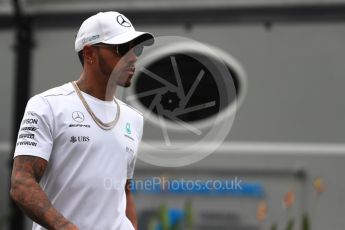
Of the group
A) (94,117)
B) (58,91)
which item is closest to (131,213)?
(94,117)

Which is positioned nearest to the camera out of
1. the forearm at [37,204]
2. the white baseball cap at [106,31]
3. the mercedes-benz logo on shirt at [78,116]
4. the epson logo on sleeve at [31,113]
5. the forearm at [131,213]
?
the forearm at [37,204]

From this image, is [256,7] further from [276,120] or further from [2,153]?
[2,153]

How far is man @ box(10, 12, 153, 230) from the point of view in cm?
251

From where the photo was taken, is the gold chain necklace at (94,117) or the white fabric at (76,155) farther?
the gold chain necklace at (94,117)

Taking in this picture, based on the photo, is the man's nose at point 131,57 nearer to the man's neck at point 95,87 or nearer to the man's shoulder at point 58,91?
the man's neck at point 95,87

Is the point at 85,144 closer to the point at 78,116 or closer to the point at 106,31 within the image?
the point at 78,116

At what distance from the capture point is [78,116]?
2.67 m

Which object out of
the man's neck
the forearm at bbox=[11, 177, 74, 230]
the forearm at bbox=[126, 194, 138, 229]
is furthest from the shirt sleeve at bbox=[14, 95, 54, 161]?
the forearm at bbox=[126, 194, 138, 229]

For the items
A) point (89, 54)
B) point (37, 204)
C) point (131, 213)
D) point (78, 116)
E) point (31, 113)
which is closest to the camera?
point (37, 204)

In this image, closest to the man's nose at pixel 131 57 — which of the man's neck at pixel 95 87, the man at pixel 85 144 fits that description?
the man at pixel 85 144

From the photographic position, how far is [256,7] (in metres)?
6.35

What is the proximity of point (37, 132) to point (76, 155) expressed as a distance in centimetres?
17

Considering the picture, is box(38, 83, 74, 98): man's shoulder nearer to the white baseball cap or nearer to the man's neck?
the man's neck

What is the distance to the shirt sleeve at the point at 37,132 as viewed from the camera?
8.25 ft
